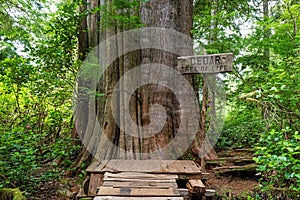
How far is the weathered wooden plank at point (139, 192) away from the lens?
2512mm

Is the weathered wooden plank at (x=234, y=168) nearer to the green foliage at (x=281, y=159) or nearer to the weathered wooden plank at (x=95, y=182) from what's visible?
→ the green foliage at (x=281, y=159)

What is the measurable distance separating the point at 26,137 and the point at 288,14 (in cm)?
466

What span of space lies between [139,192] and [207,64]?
1945mm

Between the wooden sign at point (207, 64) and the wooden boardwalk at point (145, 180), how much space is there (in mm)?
1305

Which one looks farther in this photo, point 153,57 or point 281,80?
point 153,57

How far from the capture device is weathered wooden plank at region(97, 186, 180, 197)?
2.51m

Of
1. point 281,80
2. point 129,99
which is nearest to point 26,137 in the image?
point 129,99

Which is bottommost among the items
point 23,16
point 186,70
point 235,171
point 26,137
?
point 235,171

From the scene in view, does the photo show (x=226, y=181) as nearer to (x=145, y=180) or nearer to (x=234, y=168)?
(x=234, y=168)

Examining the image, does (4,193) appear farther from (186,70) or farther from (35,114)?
(186,70)

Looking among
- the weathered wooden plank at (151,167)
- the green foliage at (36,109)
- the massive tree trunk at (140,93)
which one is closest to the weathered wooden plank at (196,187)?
the weathered wooden plank at (151,167)

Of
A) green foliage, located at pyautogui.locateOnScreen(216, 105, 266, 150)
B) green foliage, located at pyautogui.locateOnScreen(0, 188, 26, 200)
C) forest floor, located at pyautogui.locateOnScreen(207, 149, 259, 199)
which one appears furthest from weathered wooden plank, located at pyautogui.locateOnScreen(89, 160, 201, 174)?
green foliage, located at pyautogui.locateOnScreen(216, 105, 266, 150)

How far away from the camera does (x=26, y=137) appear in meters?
4.00

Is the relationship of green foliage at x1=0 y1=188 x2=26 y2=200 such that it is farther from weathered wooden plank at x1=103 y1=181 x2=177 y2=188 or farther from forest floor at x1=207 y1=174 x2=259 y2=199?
forest floor at x1=207 y1=174 x2=259 y2=199
